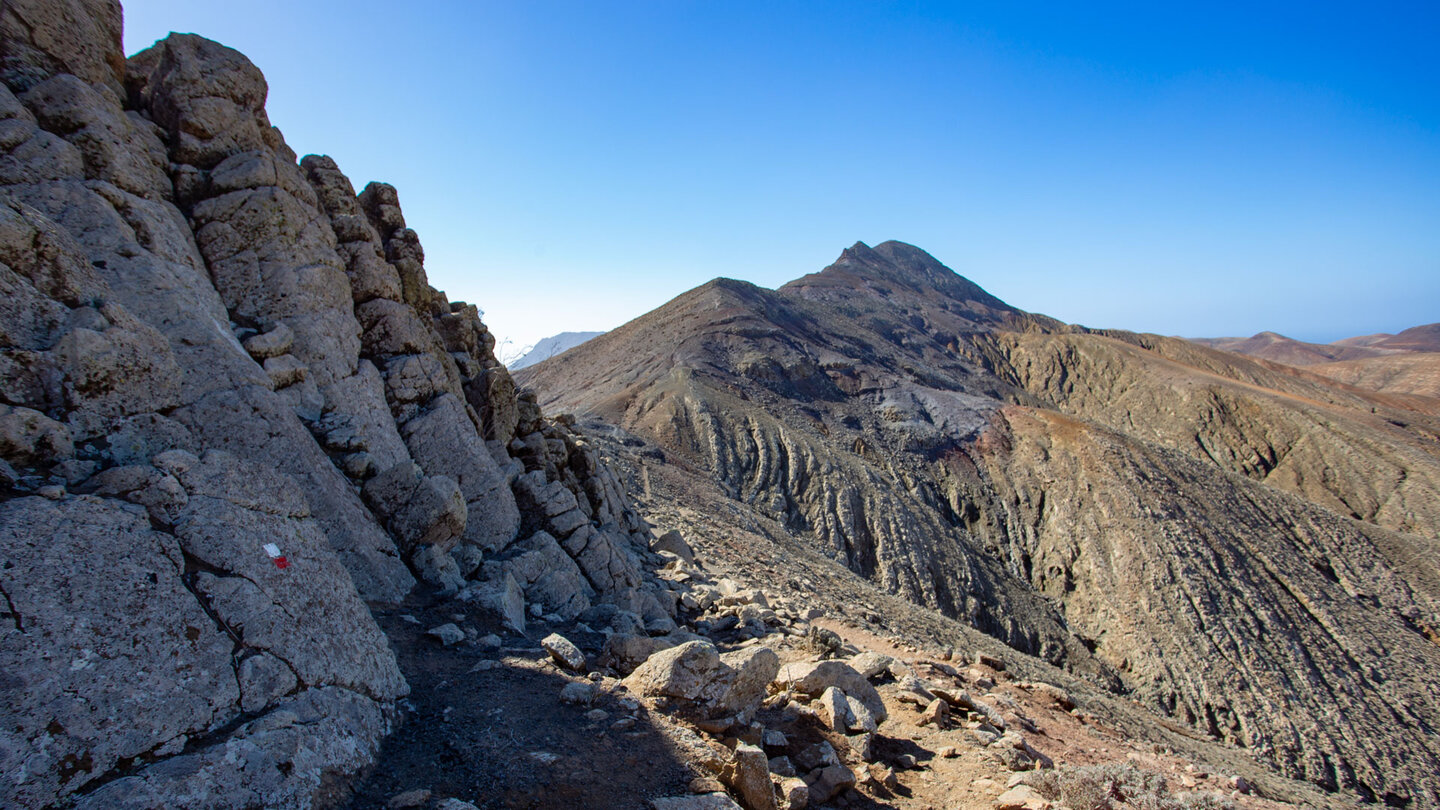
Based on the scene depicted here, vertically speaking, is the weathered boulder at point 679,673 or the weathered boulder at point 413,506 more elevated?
the weathered boulder at point 413,506

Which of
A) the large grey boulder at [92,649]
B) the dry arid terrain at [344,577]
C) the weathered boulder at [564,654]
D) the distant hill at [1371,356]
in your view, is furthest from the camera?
the distant hill at [1371,356]

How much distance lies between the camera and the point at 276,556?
5.41 meters

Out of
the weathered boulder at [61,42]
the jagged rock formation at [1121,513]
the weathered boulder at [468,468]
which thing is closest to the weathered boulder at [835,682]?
the weathered boulder at [468,468]

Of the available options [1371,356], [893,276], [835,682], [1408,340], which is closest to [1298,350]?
[1371,356]

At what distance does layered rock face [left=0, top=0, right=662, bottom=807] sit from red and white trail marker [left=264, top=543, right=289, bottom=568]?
1.0 inches

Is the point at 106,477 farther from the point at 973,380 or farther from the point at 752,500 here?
the point at 973,380

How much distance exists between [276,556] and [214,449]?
1.67 metres

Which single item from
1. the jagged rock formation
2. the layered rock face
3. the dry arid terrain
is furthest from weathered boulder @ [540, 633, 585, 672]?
the jagged rock formation

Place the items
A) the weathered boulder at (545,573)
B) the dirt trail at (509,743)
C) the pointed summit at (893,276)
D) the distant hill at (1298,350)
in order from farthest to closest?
the distant hill at (1298,350)
the pointed summit at (893,276)
the weathered boulder at (545,573)
the dirt trail at (509,743)

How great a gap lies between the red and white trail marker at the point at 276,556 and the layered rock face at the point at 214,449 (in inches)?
1.0

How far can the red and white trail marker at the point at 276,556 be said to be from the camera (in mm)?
5379

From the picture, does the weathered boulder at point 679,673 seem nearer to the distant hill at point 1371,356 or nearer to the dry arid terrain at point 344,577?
the dry arid terrain at point 344,577

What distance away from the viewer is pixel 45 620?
152 inches

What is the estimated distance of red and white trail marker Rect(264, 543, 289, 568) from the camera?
212 inches
